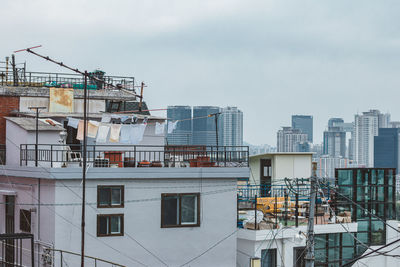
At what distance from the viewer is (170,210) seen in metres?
25.8

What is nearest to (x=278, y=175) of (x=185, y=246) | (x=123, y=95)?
(x=123, y=95)

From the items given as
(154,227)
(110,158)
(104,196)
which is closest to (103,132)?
(110,158)

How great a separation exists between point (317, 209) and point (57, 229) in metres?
12.7

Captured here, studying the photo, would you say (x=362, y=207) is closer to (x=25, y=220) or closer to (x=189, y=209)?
(x=189, y=209)

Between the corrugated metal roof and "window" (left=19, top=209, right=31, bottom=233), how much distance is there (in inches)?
131

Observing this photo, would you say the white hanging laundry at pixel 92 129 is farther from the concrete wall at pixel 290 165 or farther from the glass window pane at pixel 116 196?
the concrete wall at pixel 290 165

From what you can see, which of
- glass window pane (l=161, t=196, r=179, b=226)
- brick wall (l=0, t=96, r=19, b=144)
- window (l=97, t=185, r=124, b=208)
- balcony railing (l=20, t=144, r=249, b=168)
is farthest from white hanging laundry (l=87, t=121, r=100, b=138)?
→ brick wall (l=0, t=96, r=19, b=144)

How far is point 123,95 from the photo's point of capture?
33.4 metres

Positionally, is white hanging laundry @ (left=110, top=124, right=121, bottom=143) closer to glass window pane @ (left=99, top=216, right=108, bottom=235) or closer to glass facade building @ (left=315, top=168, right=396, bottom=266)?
glass window pane @ (left=99, top=216, right=108, bottom=235)

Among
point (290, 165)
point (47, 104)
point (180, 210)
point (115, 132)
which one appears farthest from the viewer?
point (290, 165)

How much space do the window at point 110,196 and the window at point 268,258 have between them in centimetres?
706

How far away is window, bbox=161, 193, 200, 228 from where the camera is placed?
25688mm

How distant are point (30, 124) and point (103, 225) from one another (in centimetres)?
544

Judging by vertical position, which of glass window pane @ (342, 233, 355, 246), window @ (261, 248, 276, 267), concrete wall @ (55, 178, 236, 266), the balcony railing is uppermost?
the balcony railing
